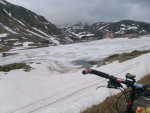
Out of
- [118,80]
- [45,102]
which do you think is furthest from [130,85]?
[45,102]

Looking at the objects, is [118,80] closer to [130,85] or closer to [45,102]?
[130,85]

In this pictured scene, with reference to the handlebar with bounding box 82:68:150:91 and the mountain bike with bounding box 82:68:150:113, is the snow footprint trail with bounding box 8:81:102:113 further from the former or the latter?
the handlebar with bounding box 82:68:150:91

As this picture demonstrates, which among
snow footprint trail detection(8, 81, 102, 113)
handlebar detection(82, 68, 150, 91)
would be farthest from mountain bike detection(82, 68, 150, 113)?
snow footprint trail detection(8, 81, 102, 113)

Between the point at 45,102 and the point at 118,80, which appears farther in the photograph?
the point at 45,102

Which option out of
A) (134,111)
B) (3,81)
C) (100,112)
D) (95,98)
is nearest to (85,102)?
(95,98)

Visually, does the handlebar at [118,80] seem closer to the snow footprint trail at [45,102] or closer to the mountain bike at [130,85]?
the mountain bike at [130,85]

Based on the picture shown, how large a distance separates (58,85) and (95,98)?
995 centimetres

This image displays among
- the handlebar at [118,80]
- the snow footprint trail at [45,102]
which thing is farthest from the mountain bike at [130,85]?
the snow footprint trail at [45,102]

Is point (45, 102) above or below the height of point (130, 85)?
below

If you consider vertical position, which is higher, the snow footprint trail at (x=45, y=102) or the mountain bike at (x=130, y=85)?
the mountain bike at (x=130, y=85)

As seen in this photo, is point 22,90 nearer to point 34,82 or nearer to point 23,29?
point 34,82

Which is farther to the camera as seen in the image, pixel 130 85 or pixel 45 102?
pixel 45 102

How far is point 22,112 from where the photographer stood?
55.8ft

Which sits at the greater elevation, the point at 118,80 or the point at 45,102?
the point at 118,80
